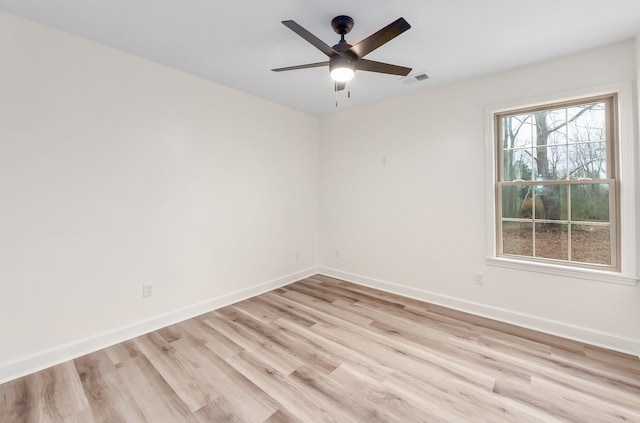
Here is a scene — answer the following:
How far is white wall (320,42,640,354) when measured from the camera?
2420mm

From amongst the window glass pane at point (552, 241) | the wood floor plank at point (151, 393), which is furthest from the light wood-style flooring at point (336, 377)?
the window glass pane at point (552, 241)

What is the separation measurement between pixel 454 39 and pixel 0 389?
164 inches

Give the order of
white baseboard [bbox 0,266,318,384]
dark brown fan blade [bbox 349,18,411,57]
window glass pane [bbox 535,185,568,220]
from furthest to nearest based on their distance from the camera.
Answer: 1. window glass pane [bbox 535,185,568,220]
2. white baseboard [bbox 0,266,318,384]
3. dark brown fan blade [bbox 349,18,411,57]

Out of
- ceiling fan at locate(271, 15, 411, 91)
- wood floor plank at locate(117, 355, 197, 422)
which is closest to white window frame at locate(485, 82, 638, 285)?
ceiling fan at locate(271, 15, 411, 91)

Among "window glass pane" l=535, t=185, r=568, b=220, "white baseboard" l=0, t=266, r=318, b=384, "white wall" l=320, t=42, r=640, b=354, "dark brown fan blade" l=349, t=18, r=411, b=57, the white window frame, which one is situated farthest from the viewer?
"window glass pane" l=535, t=185, r=568, b=220

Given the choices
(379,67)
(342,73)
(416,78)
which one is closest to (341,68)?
(342,73)

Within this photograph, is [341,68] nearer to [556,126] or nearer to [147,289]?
[556,126]

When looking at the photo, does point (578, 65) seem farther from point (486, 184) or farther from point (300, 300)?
point (300, 300)

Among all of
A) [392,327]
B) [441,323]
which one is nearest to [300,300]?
[392,327]

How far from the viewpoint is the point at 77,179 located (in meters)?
2.24

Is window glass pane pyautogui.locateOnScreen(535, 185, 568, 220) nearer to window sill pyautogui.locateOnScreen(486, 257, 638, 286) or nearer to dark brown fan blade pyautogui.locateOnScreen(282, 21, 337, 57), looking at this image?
window sill pyautogui.locateOnScreen(486, 257, 638, 286)

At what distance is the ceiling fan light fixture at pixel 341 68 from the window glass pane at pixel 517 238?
2292 mm

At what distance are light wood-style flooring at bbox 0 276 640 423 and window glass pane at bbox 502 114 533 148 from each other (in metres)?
1.85

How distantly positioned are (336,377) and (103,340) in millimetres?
2006
